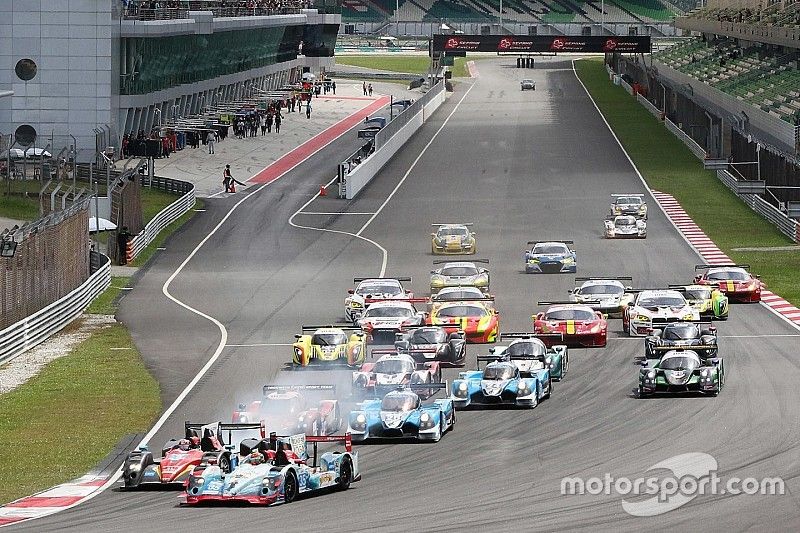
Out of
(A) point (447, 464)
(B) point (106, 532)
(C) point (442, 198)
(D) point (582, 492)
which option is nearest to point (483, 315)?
(A) point (447, 464)

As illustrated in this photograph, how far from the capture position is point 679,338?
3941 cm

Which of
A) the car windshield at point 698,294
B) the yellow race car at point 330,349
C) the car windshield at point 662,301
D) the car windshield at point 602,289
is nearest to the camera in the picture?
the yellow race car at point 330,349

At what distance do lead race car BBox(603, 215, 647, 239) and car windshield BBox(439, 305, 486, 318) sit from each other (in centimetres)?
2355

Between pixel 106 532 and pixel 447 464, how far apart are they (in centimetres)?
704

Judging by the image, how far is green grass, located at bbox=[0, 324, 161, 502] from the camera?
97.3 ft

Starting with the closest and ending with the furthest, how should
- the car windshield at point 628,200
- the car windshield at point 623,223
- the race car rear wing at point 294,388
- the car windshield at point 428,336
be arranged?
the race car rear wing at point 294,388 < the car windshield at point 428,336 < the car windshield at point 623,223 < the car windshield at point 628,200

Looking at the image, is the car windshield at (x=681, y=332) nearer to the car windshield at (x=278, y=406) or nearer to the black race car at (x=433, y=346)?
the black race car at (x=433, y=346)

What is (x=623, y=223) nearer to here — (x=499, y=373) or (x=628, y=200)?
(x=628, y=200)

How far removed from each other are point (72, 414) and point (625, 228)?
119 ft

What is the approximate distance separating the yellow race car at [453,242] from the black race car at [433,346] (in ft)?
72.8

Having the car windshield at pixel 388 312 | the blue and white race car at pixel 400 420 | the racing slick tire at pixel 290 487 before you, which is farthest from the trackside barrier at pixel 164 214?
the racing slick tire at pixel 290 487

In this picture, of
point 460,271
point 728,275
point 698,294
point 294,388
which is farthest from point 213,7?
point 294,388

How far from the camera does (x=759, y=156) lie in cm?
8025

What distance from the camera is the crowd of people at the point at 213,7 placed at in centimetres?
10125
